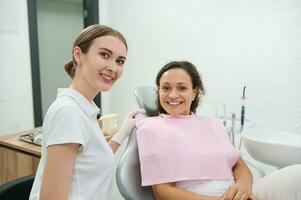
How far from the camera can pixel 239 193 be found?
116 cm

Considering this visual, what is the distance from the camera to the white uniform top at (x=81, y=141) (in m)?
0.80

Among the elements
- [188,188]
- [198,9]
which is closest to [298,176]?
Result: [188,188]

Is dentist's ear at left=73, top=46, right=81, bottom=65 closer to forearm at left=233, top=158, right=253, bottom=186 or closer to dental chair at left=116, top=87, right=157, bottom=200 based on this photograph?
dental chair at left=116, top=87, right=157, bottom=200

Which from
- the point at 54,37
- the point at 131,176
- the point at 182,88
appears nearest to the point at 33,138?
the point at 131,176

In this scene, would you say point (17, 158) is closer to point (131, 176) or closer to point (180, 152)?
point (131, 176)

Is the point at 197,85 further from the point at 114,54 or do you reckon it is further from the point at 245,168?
the point at 114,54

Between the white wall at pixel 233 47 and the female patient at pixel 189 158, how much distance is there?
754 mm

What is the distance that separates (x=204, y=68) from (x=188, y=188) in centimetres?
130

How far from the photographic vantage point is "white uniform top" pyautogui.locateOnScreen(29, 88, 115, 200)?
800mm

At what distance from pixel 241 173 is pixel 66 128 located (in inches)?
34.2

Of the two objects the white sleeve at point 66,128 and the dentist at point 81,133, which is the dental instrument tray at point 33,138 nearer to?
the dentist at point 81,133

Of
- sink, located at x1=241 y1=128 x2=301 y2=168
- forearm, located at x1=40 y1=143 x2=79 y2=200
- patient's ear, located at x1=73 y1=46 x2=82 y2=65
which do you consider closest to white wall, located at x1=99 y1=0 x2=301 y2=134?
A: sink, located at x1=241 y1=128 x2=301 y2=168

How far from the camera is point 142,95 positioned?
5.32ft

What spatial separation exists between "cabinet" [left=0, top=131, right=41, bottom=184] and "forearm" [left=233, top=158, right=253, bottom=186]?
1.15m
